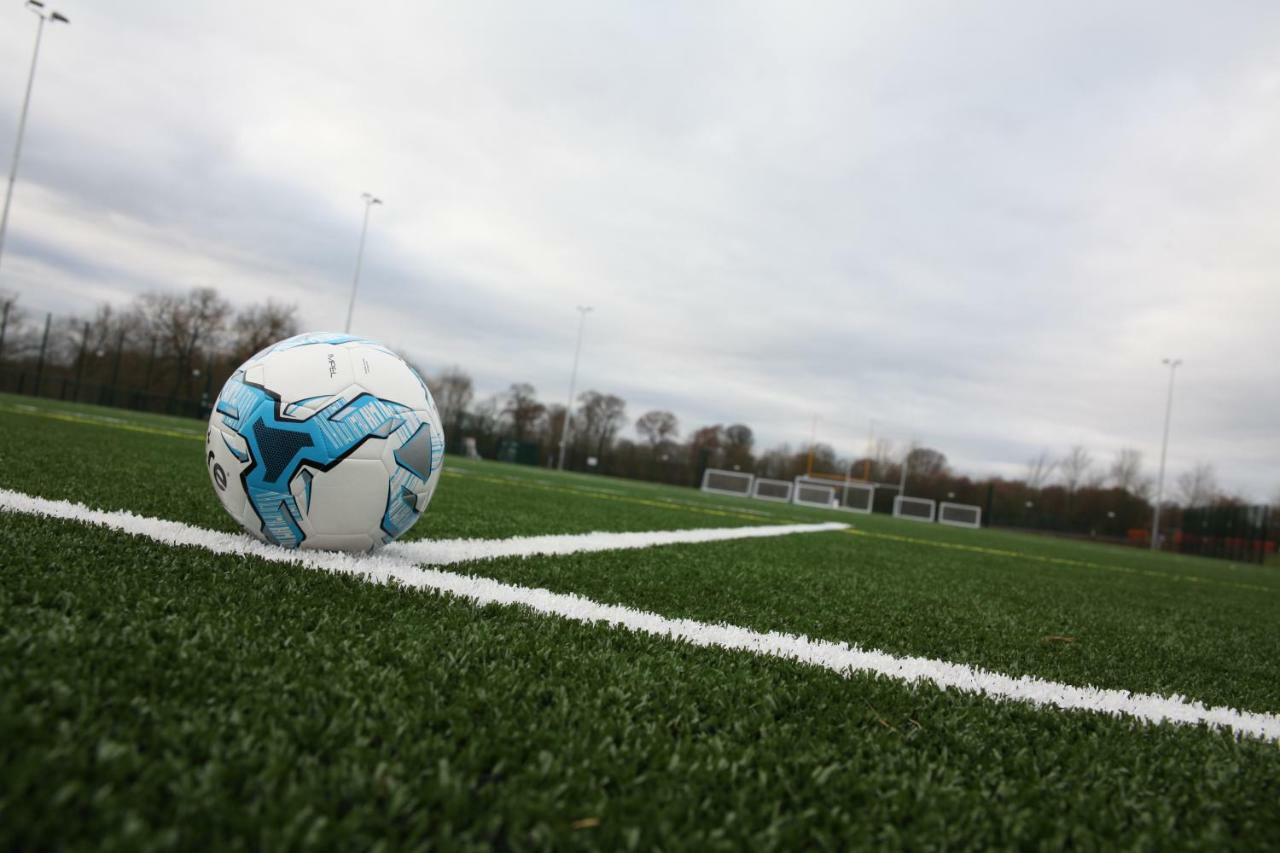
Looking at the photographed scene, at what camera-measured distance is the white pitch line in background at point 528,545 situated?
3113 millimetres

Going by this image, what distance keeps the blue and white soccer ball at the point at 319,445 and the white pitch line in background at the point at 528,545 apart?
34 centimetres

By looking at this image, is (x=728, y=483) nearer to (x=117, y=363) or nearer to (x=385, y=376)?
(x=117, y=363)

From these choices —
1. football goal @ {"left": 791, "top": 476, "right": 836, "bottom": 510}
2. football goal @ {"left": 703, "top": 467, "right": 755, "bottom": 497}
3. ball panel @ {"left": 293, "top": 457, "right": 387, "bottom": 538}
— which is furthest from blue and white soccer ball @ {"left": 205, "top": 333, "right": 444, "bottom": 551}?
football goal @ {"left": 703, "top": 467, "right": 755, "bottom": 497}

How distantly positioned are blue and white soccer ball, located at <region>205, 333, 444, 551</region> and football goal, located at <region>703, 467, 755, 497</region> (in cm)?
4249

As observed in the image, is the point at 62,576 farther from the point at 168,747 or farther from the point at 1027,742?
the point at 1027,742

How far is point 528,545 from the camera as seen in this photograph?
3984 mm

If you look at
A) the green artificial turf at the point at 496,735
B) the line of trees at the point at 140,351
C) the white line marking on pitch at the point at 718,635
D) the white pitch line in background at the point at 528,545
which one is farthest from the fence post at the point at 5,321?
the green artificial turf at the point at 496,735

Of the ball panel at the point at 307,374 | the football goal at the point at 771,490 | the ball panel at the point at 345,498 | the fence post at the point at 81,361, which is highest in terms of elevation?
the fence post at the point at 81,361

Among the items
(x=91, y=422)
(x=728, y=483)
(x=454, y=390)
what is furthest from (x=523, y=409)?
(x=91, y=422)

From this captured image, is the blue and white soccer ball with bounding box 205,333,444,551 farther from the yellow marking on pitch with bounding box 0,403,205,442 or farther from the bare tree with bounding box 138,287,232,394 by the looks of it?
the bare tree with bounding box 138,287,232,394

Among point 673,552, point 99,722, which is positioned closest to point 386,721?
point 99,722

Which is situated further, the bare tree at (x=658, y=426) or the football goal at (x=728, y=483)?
the bare tree at (x=658, y=426)

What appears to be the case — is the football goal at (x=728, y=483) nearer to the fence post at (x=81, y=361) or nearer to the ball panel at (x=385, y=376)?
the fence post at (x=81, y=361)

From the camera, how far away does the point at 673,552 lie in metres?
4.66
